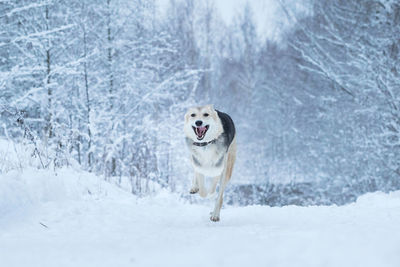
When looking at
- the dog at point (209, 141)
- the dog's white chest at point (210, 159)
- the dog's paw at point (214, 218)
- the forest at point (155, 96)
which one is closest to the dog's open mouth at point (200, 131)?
the dog at point (209, 141)

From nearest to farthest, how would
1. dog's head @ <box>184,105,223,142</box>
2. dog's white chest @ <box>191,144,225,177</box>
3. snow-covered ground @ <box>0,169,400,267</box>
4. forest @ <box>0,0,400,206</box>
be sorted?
snow-covered ground @ <box>0,169,400,267</box> → dog's head @ <box>184,105,223,142</box> → dog's white chest @ <box>191,144,225,177</box> → forest @ <box>0,0,400,206</box>

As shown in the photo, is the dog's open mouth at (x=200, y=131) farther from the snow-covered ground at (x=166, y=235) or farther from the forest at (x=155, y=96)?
the forest at (x=155, y=96)

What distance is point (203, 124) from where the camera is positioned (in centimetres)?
313

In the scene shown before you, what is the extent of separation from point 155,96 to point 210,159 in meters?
5.67

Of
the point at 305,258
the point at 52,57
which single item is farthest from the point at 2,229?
the point at 52,57

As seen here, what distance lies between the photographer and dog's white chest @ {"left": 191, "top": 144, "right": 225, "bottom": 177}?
11.0ft

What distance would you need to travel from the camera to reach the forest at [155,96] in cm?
668

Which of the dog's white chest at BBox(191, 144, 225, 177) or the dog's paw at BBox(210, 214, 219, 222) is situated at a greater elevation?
the dog's white chest at BBox(191, 144, 225, 177)

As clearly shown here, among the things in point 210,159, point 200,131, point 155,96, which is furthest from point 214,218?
point 155,96

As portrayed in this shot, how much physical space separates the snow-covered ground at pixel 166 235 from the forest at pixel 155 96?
63.0 inches

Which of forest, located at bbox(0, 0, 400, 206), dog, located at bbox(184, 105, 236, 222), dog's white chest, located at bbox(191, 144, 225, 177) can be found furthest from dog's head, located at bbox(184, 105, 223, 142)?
forest, located at bbox(0, 0, 400, 206)

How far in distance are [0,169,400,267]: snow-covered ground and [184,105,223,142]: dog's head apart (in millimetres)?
855

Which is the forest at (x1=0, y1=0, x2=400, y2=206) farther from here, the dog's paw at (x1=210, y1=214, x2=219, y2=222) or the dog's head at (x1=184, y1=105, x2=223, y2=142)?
the dog's paw at (x1=210, y1=214, x2=219, y2=222)

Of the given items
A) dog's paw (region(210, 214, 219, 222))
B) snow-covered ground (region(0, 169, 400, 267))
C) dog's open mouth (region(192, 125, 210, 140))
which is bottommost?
dog's paw (region(210, 214, 219, 222))
